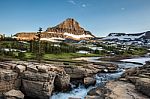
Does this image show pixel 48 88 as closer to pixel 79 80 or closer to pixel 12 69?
pixel 12 69

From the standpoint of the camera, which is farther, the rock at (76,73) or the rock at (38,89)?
the rock at (76,73)

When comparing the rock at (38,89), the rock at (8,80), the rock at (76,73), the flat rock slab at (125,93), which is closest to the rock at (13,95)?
the rock at (38,89)

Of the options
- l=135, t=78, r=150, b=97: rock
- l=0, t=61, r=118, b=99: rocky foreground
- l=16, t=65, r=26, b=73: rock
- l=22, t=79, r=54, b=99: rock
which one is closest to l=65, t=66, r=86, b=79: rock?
l=0, t=61, r=118, b=99: rocky foreground

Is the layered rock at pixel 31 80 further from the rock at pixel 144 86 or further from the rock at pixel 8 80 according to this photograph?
the rock at pixel 144 86

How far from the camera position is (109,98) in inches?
1283

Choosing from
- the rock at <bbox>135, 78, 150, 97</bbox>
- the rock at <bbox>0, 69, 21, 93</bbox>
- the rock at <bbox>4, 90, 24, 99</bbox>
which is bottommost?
the rock at <bbox>4, 90, 24, 99</bbox>

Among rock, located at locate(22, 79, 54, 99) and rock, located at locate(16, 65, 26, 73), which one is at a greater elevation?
rock, located at locate(16, 65, 26, 73)

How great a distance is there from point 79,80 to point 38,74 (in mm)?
15196

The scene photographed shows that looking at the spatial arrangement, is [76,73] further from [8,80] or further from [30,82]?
[8,80]

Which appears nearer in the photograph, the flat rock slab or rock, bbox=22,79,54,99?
the flat rock slab

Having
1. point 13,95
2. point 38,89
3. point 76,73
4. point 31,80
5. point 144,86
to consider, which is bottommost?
point 13,95

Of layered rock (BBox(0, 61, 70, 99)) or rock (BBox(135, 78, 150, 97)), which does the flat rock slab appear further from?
layered rock (BBox(0, 61, 70, 99))

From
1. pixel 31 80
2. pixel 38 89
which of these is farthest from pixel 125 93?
pixel 31 80

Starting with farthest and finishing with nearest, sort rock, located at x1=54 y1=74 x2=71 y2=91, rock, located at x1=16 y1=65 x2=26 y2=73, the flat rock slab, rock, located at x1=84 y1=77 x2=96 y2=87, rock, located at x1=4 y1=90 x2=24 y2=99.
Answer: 1. rock, located at x1=84 y1=77 x2=96 y2=87
2. rock, located at x1=54 y1=74 x2=71 y2=91
3. rock, located at x1=16 y1=65 x2=26 y2=73
4. rock, located at x1=4 y1=90 x2=24 y2=99
5. the flat rock slab
